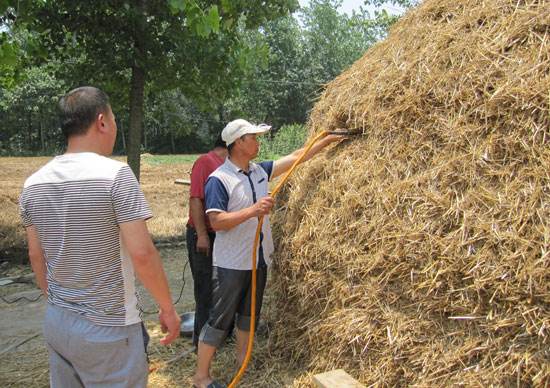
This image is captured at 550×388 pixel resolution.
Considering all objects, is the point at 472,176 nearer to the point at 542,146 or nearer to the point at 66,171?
the point at 542,146

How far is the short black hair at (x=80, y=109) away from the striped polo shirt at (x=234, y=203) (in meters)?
1.14

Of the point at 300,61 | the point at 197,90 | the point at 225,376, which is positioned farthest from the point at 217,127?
the point at 225,376

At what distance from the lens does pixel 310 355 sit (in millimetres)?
3457

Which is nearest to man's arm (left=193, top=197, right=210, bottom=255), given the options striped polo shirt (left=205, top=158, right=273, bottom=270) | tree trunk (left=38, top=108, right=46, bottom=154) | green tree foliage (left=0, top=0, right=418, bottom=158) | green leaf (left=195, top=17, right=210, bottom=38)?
striped polo shirt (left=205, top=158, right=273, bottom=270)

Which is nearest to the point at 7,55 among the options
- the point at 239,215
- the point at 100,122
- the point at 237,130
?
the point at 237,130

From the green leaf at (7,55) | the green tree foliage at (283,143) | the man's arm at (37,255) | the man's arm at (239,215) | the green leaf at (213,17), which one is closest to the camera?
the man's arm at (37,255)

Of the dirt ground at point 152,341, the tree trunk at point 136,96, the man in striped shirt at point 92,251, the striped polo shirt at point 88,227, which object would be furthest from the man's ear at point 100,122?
the tree trunk at point 136,96

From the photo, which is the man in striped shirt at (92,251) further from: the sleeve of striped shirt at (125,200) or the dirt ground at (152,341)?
the dirt ground at (152,341)

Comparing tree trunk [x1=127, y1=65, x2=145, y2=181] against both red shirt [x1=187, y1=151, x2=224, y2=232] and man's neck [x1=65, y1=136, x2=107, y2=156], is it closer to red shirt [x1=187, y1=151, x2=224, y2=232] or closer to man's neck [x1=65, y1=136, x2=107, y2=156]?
red shirt [x1=187, y1=151, x2=224, y2=232]

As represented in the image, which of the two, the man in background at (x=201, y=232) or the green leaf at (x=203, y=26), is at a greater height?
the green leaf at (x=203, y=26)

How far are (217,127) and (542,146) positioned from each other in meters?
41.3

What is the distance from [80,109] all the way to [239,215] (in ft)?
4.03

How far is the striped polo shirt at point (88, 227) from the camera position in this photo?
216 centimetres

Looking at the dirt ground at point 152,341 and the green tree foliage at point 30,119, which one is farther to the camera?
the green tree foliage at point 30,119
